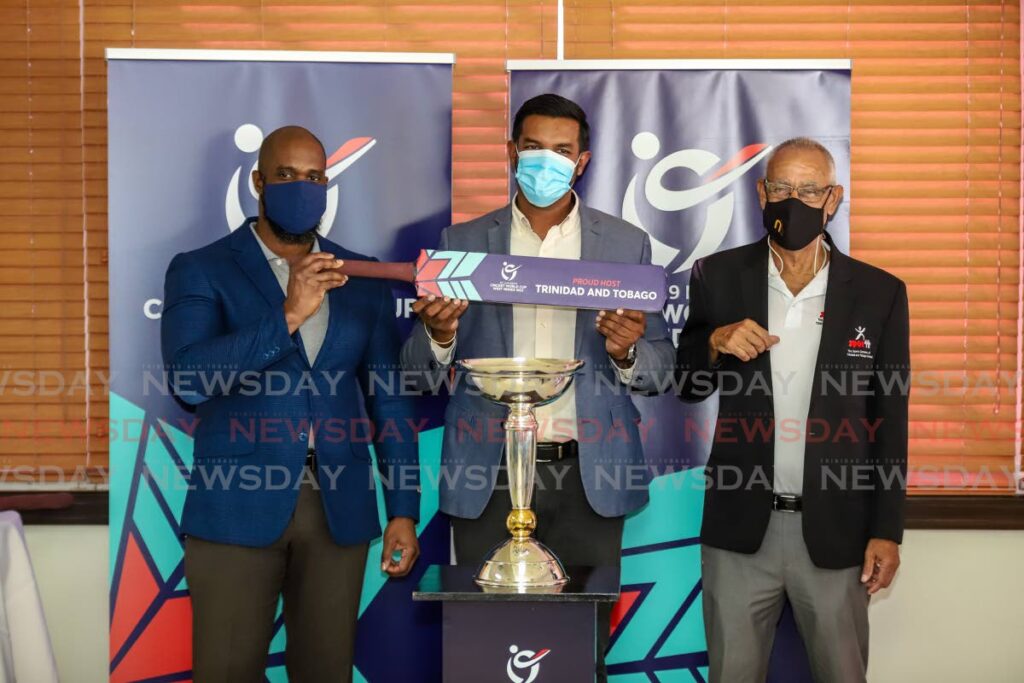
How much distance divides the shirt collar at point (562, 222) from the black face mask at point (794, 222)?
1.68 ft

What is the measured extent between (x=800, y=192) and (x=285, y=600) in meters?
1.75

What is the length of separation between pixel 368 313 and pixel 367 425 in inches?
12.2

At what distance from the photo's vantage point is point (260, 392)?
2.74m

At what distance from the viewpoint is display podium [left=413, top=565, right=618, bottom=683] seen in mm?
2057

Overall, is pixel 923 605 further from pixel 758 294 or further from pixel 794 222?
pixel 794 222

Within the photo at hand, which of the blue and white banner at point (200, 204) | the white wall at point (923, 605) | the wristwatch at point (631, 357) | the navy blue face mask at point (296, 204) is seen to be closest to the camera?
the wristwatch at point (631, 357)

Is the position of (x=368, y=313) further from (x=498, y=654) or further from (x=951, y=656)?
(x=951, y=656)

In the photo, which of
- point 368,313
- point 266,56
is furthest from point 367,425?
point 266,56

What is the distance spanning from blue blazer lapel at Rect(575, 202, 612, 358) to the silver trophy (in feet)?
1.82

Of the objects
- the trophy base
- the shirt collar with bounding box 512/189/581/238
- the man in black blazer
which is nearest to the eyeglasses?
the man in black blazer

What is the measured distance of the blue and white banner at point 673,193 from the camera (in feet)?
10.8

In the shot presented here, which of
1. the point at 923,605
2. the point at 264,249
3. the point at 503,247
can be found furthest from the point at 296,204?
the point at 923,605

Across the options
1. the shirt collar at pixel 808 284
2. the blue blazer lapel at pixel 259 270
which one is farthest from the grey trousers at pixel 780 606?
the blue blazer lapel at pixel 259 270

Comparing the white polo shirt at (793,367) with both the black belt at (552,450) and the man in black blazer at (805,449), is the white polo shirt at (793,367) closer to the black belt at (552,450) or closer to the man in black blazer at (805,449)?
the man in black blazer at (805,449)
